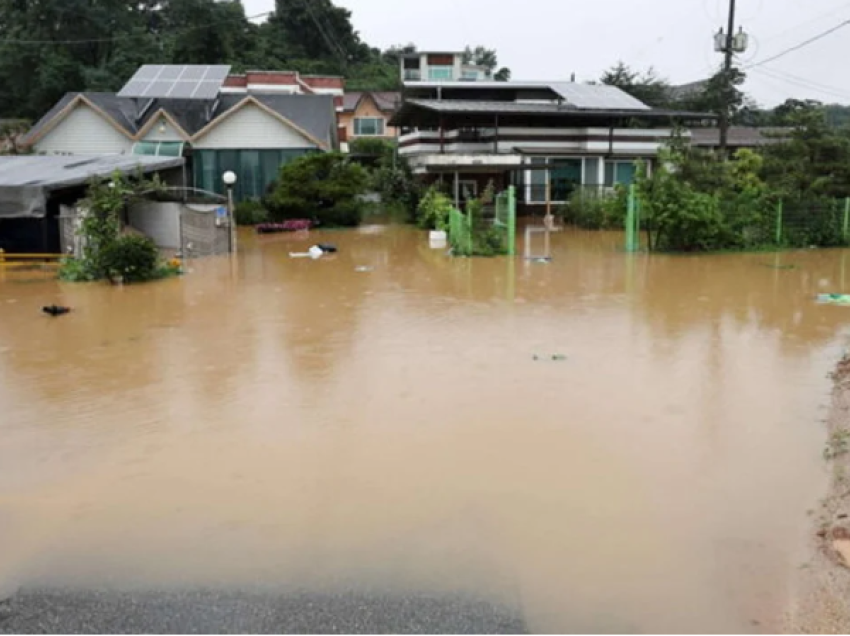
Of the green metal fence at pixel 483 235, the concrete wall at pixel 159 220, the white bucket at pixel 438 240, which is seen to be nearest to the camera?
the green metal fence at pixel 483 235

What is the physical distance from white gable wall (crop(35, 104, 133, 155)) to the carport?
35.1 feet

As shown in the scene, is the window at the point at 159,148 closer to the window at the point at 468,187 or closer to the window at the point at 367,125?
the window at the point at 468,187

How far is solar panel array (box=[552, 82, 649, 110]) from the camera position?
3391 centimetres

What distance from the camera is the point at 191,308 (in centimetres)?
1422

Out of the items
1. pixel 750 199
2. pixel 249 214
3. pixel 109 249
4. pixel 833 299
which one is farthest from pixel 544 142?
pixel 109 249

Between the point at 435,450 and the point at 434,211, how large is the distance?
20699 millimetres

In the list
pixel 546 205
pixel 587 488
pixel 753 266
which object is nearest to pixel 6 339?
pixel 587 488

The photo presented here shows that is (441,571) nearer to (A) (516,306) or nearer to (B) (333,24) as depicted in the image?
(A) (516,306)

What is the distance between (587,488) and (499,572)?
1482 mm

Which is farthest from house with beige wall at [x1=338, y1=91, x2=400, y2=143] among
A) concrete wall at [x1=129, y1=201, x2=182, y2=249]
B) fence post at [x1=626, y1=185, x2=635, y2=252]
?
fence post at [x1=626, y1=185, x2=635, y2=252]

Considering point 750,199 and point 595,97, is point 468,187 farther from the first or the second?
point 750,199

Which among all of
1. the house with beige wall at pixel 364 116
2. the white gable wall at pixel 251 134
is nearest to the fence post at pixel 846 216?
the white gable wall at pixel 251 134

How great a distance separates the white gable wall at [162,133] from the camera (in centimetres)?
3381

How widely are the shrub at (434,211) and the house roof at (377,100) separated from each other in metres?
26.0
